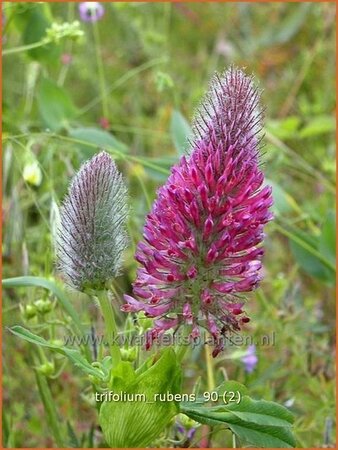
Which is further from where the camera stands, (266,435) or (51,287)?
(51,287)

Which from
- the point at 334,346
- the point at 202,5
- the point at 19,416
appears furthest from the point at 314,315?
→ the point at 202,5

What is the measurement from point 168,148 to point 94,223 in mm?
1727

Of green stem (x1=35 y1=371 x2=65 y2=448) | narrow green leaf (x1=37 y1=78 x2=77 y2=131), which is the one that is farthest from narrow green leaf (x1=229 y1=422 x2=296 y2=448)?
narrow green leaf (x1=37 y1=78 x2=77 y2=131)

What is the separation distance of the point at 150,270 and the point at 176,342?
0.14 metres

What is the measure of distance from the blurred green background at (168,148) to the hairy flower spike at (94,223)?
Result: 1.02ft

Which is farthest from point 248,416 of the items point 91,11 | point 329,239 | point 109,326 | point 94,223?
point 91,11

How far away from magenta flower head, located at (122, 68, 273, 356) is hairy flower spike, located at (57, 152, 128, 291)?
63mm

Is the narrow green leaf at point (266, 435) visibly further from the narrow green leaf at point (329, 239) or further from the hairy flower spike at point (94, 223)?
the narrow green leaf at point (329, 239)

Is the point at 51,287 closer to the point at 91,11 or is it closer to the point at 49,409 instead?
the point at 49,409

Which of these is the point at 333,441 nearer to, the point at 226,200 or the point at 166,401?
the point at 166,401

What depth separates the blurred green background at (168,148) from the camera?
1.95 m

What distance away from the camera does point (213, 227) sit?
1.22 m

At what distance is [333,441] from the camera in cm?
177

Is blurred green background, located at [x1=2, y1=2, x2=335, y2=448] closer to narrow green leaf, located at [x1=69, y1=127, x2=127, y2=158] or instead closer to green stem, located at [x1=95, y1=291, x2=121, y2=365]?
narrow green leaf, located at [x1=69, y1=127, x2=127, y2=158]
